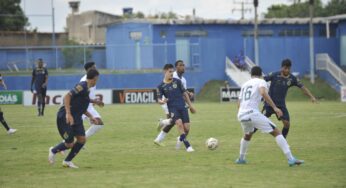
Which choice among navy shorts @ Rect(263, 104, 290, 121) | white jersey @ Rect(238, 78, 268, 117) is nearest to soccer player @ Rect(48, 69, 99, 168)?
white jersey @ Rect(238, 78, 268, 117)

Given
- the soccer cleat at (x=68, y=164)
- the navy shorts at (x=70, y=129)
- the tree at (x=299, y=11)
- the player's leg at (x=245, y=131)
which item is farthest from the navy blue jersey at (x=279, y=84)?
the tree at (x=299, y=11)

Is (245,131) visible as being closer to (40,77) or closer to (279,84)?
(279,84)

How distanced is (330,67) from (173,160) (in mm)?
41539

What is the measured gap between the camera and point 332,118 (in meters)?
29.4

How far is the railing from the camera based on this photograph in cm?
Result: 5450

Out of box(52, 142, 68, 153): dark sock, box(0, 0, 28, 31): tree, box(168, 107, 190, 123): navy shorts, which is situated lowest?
box(52, 142, 68, 153): dark sock

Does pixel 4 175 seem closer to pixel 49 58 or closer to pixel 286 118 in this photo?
pixel 286 118

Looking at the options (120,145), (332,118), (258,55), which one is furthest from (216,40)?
(120,145)

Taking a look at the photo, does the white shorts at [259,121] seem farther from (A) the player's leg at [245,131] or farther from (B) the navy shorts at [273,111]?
(B) the navy shorts at [273,111]

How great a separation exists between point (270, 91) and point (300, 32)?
4623 centimetres

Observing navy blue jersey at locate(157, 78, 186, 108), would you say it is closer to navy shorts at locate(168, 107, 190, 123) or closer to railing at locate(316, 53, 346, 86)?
navy shorts at locate(168, 107, 190, 123)

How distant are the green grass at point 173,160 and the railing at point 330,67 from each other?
28548 mm

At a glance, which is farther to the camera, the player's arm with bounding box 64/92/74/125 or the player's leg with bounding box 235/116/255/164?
the player's leg with bounding box 235/116/255/164

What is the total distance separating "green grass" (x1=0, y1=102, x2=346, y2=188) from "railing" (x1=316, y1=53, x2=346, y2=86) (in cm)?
2855
